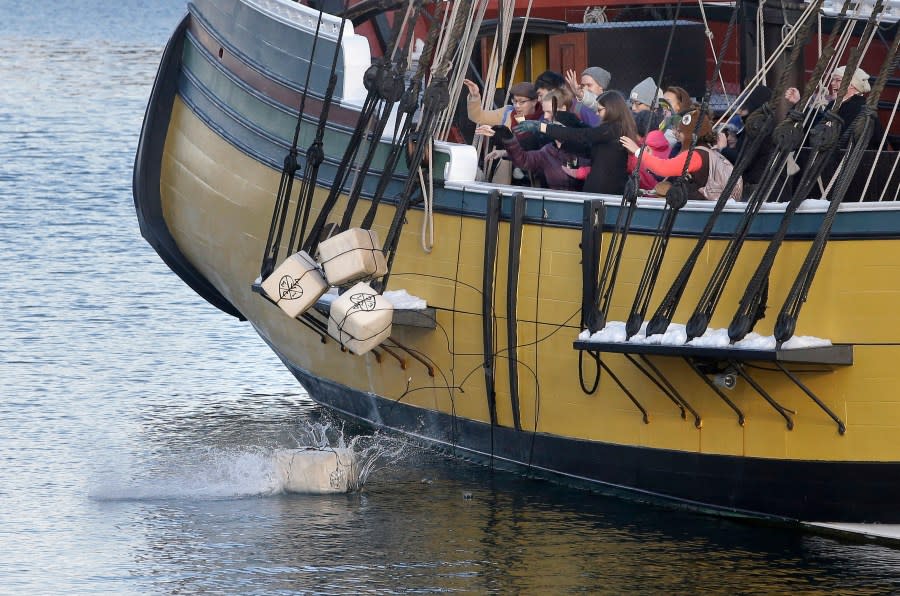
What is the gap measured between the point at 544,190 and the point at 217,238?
3.29 meters

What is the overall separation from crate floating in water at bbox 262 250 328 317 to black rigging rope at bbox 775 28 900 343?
8.21ft

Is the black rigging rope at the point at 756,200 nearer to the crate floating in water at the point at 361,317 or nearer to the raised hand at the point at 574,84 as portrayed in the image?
the crate floating in water at the point at 361,317

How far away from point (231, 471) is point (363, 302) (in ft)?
4.97

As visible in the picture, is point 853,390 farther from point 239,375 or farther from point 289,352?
point 239,375

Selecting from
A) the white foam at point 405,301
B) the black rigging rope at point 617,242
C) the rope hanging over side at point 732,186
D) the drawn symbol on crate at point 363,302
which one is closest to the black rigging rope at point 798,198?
the rope hanging over side at point 732,186

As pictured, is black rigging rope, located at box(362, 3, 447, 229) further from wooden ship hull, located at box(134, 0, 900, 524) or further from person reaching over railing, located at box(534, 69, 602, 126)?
person reaching over railing, located at box(534, 69, 602, 126)

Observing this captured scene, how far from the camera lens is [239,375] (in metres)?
13.9

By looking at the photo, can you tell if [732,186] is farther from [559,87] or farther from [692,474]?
[559,87]

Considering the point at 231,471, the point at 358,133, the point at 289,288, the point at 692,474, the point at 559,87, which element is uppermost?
the point at 559,87

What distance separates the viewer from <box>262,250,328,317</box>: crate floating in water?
10.0 m

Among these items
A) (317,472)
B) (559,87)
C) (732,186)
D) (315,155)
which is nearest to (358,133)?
(315,155)

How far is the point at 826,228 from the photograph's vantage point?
8.72 m

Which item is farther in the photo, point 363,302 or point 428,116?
point 428,116

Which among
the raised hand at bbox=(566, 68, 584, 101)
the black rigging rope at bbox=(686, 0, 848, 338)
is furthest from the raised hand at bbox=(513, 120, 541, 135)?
the black rigging rope at bbox=(686, 0, 848, 338)
